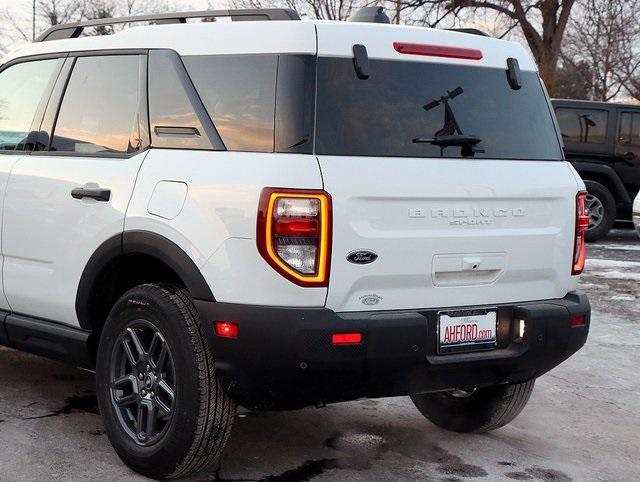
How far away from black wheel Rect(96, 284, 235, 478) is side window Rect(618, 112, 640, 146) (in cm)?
1098

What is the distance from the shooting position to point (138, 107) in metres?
4.23

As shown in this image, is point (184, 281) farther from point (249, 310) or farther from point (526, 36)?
point (526, 36)

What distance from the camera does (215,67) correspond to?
3.92 meters

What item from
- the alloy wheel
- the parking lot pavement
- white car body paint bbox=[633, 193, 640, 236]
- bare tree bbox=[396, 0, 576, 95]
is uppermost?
bare tree bbox=[396, 0, 576, 95]

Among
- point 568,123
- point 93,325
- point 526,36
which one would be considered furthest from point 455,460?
point 526,36

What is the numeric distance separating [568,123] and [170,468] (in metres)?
10.9

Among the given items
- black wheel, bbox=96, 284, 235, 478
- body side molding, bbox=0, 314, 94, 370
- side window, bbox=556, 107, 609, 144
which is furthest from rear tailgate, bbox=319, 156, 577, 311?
side window, bbox=556, 107, 609, 144

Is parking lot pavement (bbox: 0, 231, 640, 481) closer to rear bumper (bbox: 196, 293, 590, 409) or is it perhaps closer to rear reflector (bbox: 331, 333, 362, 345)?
rear bumper (bbox: 196, 293, 590, 409)

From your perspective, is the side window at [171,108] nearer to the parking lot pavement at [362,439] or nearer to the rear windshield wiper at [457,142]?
the rear windshield wiper at [457,142]

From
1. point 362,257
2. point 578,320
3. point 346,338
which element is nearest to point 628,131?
point 578,320

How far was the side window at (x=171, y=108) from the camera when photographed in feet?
12.8

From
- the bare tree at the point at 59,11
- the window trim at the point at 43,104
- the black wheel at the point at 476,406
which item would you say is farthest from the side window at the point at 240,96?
the bare tree at the point at 59,11

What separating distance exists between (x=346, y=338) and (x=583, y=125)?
10.9 m

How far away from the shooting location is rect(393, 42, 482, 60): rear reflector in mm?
3895
